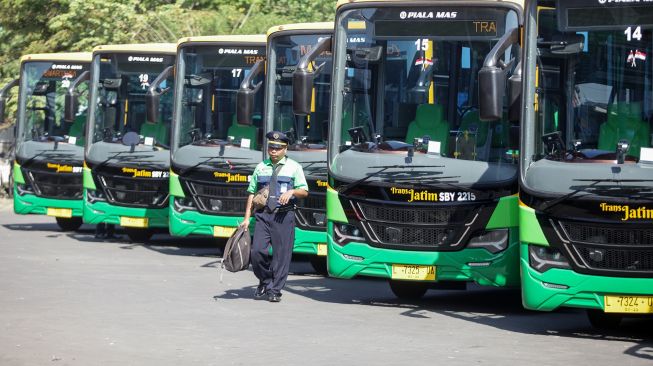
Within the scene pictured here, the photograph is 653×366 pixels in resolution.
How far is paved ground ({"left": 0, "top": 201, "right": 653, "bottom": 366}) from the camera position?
1093 cm

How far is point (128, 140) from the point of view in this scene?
22.4 m

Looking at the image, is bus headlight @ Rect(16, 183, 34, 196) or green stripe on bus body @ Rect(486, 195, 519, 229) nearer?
green stripe on bus body @ Rect(486, 195, 519, 229)

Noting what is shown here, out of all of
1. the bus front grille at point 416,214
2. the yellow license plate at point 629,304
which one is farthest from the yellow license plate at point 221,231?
the yellow license plate at point 629,304

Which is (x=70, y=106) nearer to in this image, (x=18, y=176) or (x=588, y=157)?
(x=18, y=176)

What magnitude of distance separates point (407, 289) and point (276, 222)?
1656 millimetres

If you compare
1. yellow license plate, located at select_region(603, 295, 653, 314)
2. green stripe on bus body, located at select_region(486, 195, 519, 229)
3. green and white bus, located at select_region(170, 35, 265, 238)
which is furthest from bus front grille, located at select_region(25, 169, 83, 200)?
yellow license plate, located at select_region(603, 295, 653, 314)

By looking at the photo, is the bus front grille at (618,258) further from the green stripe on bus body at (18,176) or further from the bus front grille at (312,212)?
the green stripe on bus body at (18,176)

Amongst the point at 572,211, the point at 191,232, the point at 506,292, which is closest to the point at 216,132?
the point at 191,232

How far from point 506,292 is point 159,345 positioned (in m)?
6.50

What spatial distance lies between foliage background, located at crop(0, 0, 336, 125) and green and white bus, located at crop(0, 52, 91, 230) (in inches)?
381

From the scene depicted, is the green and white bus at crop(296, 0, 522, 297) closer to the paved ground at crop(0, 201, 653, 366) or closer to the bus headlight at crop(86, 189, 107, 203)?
the paved ground at crop(0, 201, 653, 366)

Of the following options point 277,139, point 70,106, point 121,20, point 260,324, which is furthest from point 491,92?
point 121,20

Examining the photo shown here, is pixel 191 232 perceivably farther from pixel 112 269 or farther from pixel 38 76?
pixel 38 76

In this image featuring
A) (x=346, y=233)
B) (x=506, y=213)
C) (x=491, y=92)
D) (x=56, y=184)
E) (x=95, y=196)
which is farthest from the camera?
(x=56, y=184)
